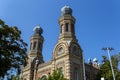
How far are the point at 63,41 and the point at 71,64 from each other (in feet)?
17.8

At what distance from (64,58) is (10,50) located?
21833 millimetres

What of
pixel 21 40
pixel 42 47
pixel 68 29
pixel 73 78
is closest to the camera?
pixel 21 40

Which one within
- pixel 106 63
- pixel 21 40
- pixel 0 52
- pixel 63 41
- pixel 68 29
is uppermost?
pixel 68 29

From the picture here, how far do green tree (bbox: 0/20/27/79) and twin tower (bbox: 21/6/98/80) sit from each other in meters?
18.5

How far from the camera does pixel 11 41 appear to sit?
795 inches

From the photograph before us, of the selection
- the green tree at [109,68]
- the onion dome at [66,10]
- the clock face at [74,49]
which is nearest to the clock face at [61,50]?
the clock face at [74,49]

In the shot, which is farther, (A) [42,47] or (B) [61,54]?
(A) [42,47]

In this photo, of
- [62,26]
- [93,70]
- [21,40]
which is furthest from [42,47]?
[21,40]

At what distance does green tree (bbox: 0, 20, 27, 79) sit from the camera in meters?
19.4

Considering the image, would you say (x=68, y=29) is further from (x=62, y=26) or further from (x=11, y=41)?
(x=11, y=41)

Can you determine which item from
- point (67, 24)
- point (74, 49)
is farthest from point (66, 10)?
point (74, 49)

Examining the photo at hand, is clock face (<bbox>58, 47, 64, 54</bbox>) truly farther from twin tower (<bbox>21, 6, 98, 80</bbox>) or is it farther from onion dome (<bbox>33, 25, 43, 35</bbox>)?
onion dome (<bbox>33, 25, 43, 35</bbox>)

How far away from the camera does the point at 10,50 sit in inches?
786

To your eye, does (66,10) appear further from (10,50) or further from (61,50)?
(10,50)
